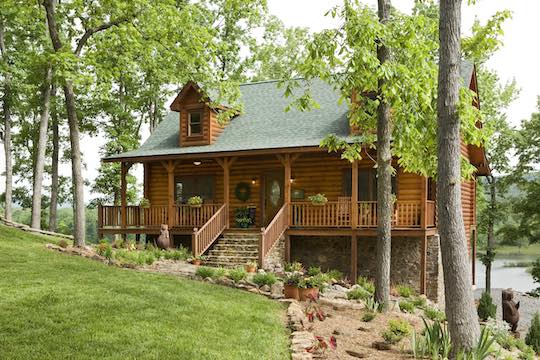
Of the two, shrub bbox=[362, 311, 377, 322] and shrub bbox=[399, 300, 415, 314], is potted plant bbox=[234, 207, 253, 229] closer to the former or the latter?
shrub bbox=[399, 300, 415, 314]

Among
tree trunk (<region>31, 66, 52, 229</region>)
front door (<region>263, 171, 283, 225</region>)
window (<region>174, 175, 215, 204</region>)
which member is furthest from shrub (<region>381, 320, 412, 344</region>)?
tree trunk (<region>31, 66, 52, 229</region>)

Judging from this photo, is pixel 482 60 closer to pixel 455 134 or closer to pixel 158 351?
pixel 455 134

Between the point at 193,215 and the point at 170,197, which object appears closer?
the point at 193,215

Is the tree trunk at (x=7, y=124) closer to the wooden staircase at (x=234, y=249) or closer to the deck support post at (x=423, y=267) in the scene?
the wooden staircase at (x=234, y=249)

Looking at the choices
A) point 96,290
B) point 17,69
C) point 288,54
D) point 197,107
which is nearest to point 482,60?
point 288,54

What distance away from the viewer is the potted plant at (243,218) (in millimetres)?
19906

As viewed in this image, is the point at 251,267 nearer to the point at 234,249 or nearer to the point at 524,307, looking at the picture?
→ the point at 234,249

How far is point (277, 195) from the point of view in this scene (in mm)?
20578

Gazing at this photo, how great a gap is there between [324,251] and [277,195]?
323 cm

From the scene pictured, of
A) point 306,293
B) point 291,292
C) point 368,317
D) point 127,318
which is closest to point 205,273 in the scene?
point 291,292

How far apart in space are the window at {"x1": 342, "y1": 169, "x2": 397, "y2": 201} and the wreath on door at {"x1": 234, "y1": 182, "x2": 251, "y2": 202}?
3991 mm

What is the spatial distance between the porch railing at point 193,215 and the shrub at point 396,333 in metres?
11.9

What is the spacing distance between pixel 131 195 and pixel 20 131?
7685 millimetres

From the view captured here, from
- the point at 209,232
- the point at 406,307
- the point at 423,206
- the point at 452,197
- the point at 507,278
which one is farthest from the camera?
the point at 507,278
